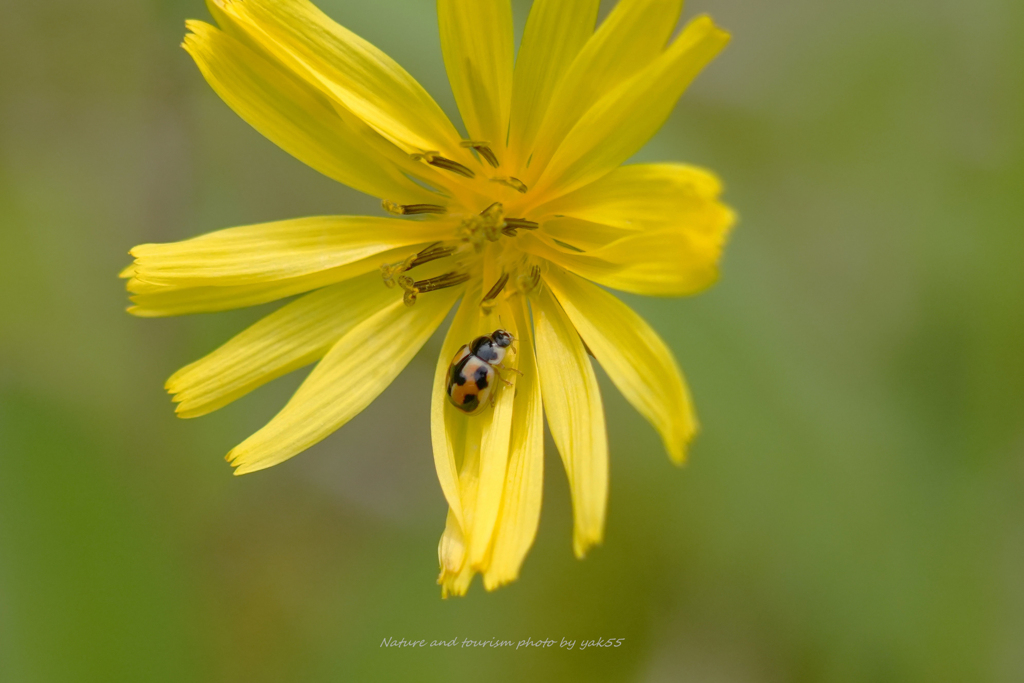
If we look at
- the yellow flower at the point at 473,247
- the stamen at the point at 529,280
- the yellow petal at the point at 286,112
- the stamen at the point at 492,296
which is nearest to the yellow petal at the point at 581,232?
the yellow flower at the point at 473,247

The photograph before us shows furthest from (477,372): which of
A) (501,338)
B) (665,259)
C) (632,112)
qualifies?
(632,112)

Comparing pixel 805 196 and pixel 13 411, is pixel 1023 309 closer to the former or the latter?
pixel 805 196

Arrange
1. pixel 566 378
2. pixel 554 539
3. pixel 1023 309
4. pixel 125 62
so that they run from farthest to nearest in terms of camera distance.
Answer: pixel 125 62
pixel 554 539
pixel 1023 309
pixel 566 378

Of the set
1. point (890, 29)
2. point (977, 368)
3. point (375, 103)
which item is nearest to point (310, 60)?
point (375, 103)

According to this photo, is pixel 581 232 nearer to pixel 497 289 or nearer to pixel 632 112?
pixel 497 289

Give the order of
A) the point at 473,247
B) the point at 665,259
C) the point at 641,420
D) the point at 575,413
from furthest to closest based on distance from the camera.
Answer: the point at 641,420
the point at 473,247
the point at 575,413
the point at 665,259

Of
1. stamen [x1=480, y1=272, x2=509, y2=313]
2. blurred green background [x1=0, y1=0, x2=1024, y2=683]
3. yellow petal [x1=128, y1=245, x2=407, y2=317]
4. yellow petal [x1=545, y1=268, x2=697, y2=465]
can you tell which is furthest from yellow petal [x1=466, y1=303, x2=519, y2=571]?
blurred green background [x1=0, y1=0, x2=1024, y2=683]

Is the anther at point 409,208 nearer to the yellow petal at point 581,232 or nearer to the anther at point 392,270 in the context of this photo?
the anther at point 392,270
